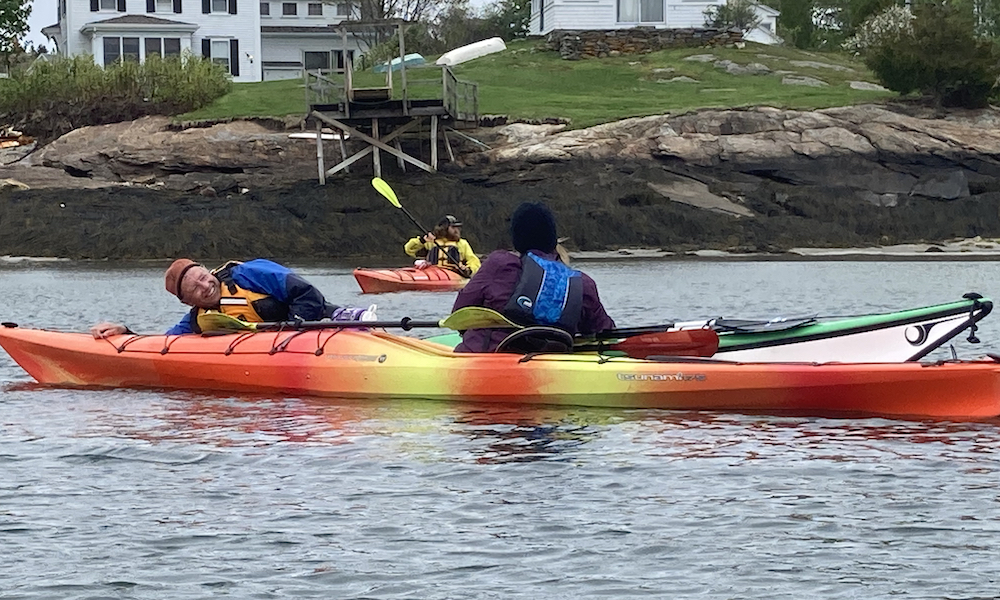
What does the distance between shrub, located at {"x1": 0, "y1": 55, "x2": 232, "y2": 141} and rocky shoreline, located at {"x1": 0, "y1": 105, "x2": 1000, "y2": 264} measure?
327cm

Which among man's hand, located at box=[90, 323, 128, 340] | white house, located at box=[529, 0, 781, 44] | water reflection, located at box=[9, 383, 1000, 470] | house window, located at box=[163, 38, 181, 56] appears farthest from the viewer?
house window, located at box=[163, 38, 181, 56]

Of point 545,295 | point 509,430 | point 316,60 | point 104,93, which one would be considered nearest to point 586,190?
point 104,93

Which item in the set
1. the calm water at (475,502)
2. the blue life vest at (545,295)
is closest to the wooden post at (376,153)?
the calm water at (475,502)

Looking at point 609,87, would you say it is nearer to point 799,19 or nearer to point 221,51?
point 221,51

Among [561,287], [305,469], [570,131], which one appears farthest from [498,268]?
[570,131]

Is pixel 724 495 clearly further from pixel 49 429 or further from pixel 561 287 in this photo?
pixel 49 429

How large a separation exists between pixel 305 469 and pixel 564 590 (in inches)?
115

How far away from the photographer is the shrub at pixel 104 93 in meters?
42.0

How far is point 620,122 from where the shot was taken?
37562mm

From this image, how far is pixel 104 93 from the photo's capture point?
42.6 m

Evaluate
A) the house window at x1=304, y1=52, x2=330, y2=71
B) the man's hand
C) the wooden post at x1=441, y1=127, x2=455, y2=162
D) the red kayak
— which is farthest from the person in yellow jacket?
the house window at x1=304, y1=52, x2=330, y2=71

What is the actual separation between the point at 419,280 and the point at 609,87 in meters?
20.1

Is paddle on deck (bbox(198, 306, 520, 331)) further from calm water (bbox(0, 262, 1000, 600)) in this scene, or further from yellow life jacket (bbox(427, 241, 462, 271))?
yellow life jacket (bbox(427, 241, 462, 271))

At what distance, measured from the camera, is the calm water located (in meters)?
6.91
